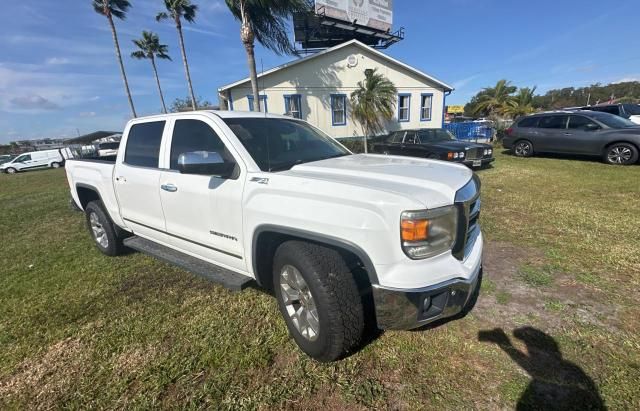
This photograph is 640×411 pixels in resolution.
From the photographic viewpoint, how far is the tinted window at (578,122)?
995 centimetres

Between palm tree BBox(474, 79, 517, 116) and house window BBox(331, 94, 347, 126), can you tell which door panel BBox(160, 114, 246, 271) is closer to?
house window BBox(331, 94, 347, 126)

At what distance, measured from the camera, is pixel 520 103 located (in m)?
30.2

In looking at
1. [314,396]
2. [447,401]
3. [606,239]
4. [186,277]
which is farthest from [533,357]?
[186,277]

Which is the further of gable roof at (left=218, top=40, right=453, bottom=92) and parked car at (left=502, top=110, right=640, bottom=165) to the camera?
gable roof at (left=218, top=40, right=453, bottom=92)

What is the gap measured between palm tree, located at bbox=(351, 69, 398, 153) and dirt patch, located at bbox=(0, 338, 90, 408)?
48.3ft

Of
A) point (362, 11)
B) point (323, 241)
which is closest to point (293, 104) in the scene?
point (362, 11)

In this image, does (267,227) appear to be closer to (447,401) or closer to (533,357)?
(447,401)

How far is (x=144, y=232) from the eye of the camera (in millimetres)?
3627

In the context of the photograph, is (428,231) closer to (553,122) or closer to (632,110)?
(553,122)

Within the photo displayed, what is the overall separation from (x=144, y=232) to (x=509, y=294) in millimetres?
3981

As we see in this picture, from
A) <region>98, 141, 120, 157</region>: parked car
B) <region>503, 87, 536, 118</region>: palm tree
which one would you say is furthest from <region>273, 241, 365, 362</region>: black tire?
<region>503, 87, 536, 118</region>: palm tree

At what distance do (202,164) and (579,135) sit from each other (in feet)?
40.1

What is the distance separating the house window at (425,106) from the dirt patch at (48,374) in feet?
69.1

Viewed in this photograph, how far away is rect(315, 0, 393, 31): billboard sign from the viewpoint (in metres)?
20.6
